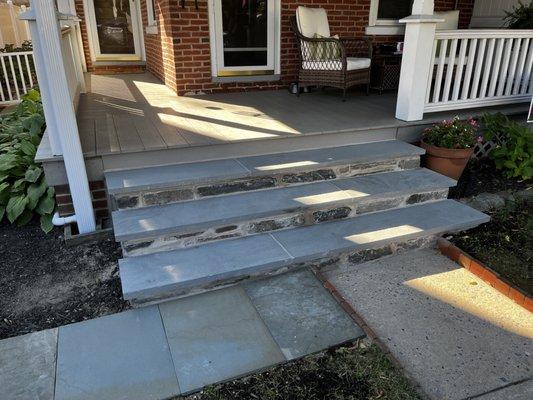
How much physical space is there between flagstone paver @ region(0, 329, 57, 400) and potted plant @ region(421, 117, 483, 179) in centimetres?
305

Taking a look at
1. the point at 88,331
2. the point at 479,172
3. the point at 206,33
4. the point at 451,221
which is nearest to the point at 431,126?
the point at 479,172

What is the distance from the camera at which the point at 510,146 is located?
3906mm

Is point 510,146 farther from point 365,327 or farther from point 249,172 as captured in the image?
point 365,327

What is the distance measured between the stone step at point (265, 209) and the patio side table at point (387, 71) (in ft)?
8.05

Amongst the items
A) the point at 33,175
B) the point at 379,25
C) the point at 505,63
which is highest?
the point at 379,25

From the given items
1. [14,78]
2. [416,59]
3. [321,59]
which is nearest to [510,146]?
[416,59]

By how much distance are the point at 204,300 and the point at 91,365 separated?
648 millimetres

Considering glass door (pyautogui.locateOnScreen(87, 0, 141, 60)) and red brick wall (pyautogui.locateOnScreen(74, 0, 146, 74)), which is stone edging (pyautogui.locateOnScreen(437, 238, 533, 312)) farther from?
glass door (pyautogui.locateOnScreen(87, 0, 141, 60))

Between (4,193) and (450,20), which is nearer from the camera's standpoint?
(4,193)

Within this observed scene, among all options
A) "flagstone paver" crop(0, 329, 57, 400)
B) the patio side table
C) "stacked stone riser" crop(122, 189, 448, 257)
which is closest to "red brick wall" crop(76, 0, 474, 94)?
the patio side table

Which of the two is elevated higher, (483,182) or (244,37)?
(244,37)

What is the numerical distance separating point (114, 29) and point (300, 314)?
6.66 m

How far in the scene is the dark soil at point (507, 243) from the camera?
2.65 metres

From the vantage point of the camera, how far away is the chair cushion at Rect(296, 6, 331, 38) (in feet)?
16.7
